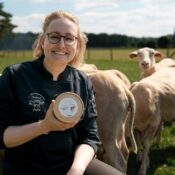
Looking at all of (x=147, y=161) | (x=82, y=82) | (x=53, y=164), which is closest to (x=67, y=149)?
(x=53, y=164)

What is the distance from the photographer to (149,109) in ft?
23.0

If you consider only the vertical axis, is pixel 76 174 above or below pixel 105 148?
above

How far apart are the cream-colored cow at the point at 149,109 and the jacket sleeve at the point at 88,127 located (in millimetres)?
3490

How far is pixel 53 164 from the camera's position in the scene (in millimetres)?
3234

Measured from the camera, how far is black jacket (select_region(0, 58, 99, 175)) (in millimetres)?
3119

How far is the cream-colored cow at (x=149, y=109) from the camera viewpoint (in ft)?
23.0

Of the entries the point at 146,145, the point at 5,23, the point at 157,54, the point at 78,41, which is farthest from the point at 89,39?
the point at 78,41

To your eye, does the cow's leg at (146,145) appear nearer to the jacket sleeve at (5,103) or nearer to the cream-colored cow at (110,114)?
the cream-colored cow at (110,114)

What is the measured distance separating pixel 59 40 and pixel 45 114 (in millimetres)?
523

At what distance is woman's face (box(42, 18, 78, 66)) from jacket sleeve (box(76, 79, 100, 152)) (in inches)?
13.9

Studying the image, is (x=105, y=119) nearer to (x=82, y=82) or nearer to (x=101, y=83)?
(x=101, y=83)

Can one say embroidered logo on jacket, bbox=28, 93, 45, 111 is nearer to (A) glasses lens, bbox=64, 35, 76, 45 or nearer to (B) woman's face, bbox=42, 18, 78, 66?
(B) woman's face, bbox=42, 18, 78, 66

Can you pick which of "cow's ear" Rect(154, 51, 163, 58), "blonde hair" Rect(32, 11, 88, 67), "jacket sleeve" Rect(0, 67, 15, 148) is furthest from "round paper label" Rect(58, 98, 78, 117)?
"cow's ear" Rect(154, 51, 163, 58)

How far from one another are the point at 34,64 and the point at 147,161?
4.13 m
